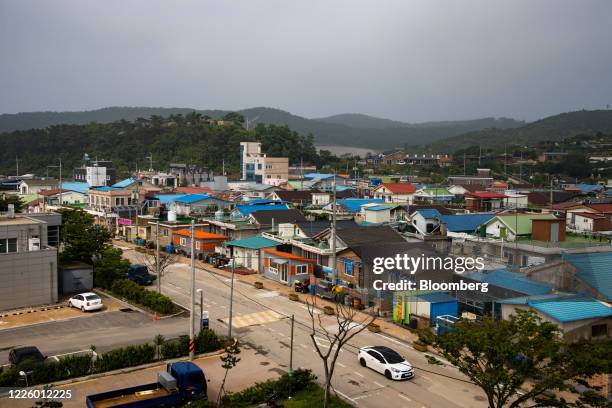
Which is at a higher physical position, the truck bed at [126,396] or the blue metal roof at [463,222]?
the blue metal roof at [463,222]

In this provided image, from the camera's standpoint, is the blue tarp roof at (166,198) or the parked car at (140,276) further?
the blue tarp roof at (166,198)

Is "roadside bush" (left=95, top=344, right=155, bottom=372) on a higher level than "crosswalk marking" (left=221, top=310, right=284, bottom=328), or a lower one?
higher

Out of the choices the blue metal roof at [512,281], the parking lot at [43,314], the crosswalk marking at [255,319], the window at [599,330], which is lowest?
the crosswalk marking at [255,319]

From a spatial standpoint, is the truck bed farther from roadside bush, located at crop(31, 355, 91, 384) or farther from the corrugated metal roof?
the corrugated metal roof

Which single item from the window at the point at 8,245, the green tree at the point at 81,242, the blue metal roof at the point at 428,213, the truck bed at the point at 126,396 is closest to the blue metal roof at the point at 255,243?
the green tree at the point at 81,242

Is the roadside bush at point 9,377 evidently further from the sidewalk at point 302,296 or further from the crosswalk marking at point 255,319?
the sidewalk at point 302,296

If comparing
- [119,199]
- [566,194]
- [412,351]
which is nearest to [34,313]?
[412,351]

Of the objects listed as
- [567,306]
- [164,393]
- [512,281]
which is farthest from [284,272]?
[164,393]

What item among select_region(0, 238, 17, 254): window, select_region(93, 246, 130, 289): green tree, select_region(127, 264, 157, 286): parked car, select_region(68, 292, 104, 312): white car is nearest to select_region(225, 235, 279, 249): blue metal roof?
select_region(127, 264, 157, 286): parked car

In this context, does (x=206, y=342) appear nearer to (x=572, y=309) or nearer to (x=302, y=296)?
(x=302, y=296)
